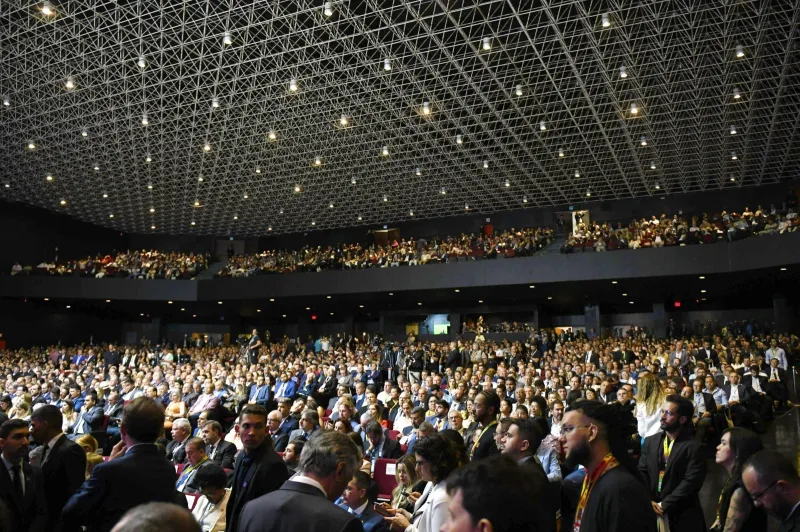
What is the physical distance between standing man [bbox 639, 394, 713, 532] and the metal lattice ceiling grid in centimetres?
1298

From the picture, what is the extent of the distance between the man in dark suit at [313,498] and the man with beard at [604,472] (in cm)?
99

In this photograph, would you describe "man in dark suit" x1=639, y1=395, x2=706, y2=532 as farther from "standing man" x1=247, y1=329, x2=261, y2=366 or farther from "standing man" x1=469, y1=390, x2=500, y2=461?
"standing man" x1=247, y1=329, x2=261, y2=366

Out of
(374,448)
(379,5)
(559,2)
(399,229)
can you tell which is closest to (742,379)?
(374,448)

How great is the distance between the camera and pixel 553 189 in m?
28.4

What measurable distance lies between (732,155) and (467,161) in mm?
10174

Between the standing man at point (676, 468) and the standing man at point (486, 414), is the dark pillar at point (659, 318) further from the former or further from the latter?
the standing man at point (486, 414)

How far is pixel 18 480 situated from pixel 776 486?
4089mm

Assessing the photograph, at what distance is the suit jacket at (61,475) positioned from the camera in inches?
149

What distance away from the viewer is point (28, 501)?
11.9ft

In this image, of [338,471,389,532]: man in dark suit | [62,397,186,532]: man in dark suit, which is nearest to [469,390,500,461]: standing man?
[338,471,389,532]: man in dark suit

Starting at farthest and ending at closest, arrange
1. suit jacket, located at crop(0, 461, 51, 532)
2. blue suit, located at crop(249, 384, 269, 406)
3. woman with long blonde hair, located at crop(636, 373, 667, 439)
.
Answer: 1. blue suit, located at crop(249, 384, 269, 406)
2. woman with long blonde hair, located at crop(636, 373, 667, 439)
3. suit jacket, located at crop(0, 461, 51, 532)

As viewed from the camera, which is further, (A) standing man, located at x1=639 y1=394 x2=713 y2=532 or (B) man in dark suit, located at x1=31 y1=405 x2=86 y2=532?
(A) standing man, located at x1=639 y1=394 x2=713 y2=532

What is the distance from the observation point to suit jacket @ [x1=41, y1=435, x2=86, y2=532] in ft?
12.4

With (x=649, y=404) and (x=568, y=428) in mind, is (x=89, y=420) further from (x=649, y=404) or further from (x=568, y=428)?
(x=568, y=428)
